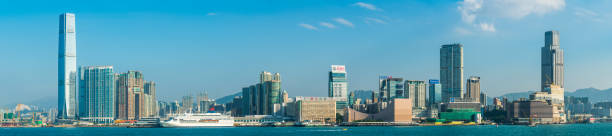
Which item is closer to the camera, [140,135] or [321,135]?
[321,135]

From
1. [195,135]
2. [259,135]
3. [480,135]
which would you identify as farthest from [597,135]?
[195,135]

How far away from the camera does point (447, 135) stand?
556 feet

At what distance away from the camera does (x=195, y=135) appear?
17750 centimetres

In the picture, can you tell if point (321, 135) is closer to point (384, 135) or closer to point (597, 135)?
point (384, 135)

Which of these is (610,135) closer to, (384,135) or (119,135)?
(384,135)

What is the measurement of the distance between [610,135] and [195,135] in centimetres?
9464

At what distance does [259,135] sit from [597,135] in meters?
76.9

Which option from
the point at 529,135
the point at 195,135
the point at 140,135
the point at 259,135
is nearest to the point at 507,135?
the point at 529,135

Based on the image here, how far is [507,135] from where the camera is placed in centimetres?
16950

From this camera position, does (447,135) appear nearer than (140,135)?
Yes

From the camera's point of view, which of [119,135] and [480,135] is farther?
[119,135]

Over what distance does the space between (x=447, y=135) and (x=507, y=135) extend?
13429mm

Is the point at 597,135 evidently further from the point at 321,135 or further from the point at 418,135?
the point at 321,135

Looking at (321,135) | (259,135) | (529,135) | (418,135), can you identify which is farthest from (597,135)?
(259,135)
